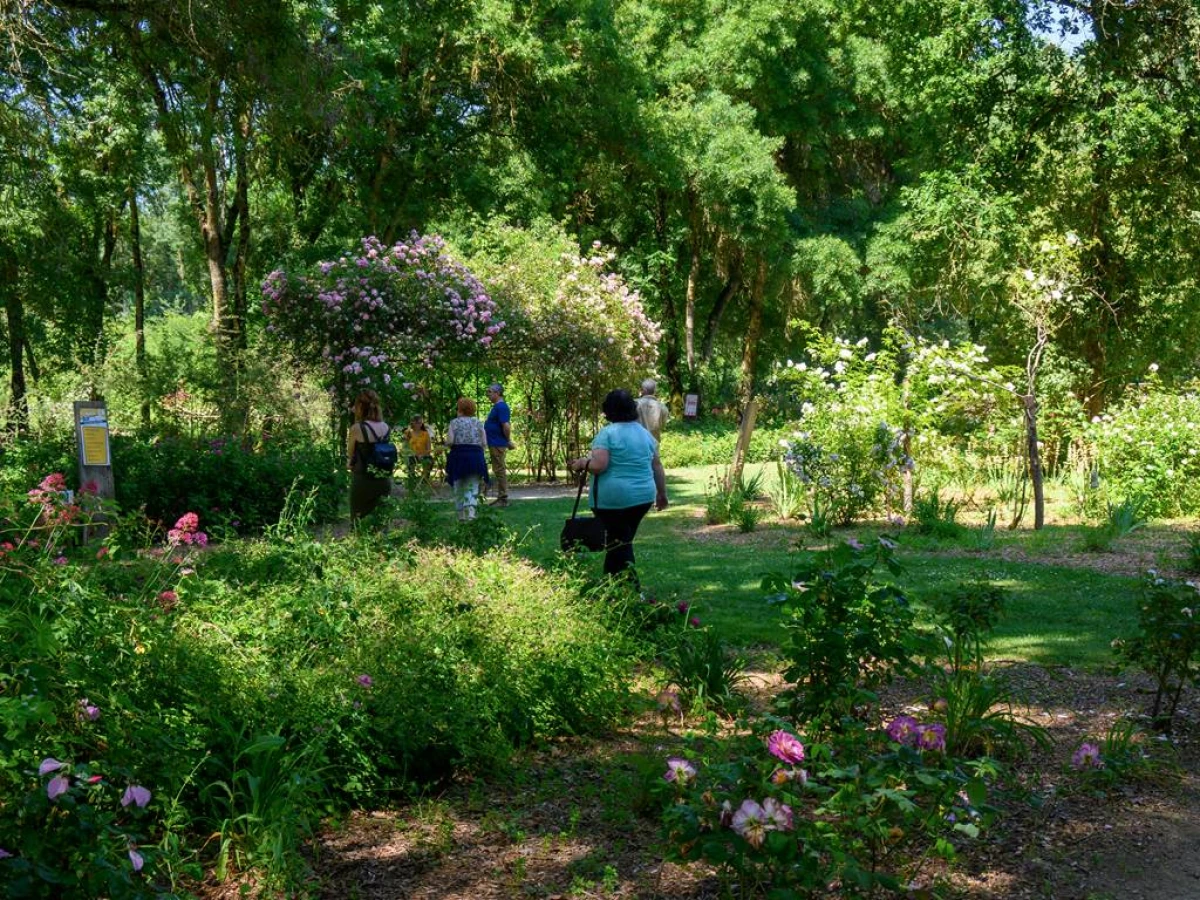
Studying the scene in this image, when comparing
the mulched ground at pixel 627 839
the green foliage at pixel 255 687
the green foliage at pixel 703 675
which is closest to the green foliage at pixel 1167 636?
the mulched ground at pixel 627 839

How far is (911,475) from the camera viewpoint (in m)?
12.9

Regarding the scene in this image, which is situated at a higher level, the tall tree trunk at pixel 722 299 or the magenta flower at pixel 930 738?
the tall tree trunk at pixel 722 299

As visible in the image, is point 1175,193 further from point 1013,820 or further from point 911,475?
point 1013,820

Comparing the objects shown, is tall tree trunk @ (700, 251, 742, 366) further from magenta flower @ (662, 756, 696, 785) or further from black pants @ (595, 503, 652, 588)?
magenta flower @ (662, 756, 696, 785)

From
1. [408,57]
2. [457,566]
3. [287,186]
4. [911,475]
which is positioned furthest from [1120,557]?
[287,186]

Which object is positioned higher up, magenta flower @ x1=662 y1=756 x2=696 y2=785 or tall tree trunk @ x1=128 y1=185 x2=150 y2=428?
tall tree trunk @ x1=128 y1=185 x2=150 y2=428

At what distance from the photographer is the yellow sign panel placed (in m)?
9.81

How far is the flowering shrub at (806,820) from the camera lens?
9.44 ft

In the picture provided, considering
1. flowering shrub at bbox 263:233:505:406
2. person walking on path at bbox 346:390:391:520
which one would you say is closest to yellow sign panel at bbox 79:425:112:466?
person walking on path at bbox 346:390:391:520

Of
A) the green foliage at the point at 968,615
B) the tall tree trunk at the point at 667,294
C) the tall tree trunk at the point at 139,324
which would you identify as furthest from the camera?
the tall tree trunk at the point at 667,294

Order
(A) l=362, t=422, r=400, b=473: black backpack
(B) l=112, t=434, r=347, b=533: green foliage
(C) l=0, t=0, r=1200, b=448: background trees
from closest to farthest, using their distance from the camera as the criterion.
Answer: (A) l=362, t=422, r=400, b=473: black backpack
(C) l=0, t=0, r=1200, b=448: background trees
(B) l=112, t=434, r=347, b=533: green foliage

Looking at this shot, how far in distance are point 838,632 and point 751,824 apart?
162 centimetres

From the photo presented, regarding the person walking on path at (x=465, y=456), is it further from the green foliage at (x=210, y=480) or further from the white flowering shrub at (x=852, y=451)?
the white flowering shrub at (x=852, y=451)

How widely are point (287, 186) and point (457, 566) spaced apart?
20319 millimetres
